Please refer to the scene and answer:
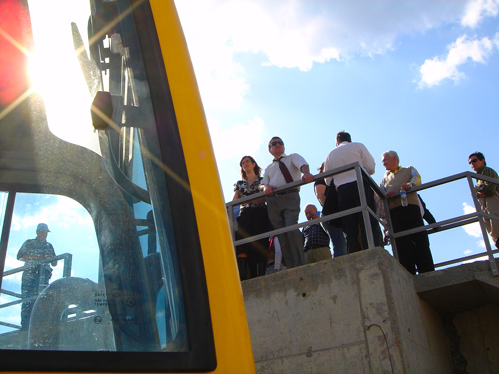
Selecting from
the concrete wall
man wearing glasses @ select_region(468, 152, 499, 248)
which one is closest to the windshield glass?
the concrete wall

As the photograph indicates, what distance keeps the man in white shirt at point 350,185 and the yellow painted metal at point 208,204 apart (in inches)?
130

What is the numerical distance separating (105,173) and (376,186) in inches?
156

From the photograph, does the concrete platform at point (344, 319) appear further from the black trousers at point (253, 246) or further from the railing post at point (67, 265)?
the railing post at point (67, 265)

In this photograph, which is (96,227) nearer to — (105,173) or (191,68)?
(105,173)

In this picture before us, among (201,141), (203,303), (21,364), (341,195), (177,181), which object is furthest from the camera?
(341,195)

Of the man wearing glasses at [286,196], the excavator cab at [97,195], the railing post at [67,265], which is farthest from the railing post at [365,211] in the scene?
the railing post at [67,265]

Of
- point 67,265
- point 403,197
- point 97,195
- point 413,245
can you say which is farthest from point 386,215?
point 67,265

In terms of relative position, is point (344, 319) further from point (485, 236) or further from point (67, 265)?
point (67, 265)

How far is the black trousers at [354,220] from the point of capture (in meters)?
4.92

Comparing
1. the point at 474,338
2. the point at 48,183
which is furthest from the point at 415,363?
the point at 48,183

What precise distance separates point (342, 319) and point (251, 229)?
147 centimetres

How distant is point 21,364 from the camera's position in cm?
125

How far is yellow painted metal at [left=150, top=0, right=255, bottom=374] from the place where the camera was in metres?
1.58

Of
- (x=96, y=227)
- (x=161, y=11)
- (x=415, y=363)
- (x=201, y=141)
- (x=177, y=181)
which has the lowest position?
(x=415, y=363)
